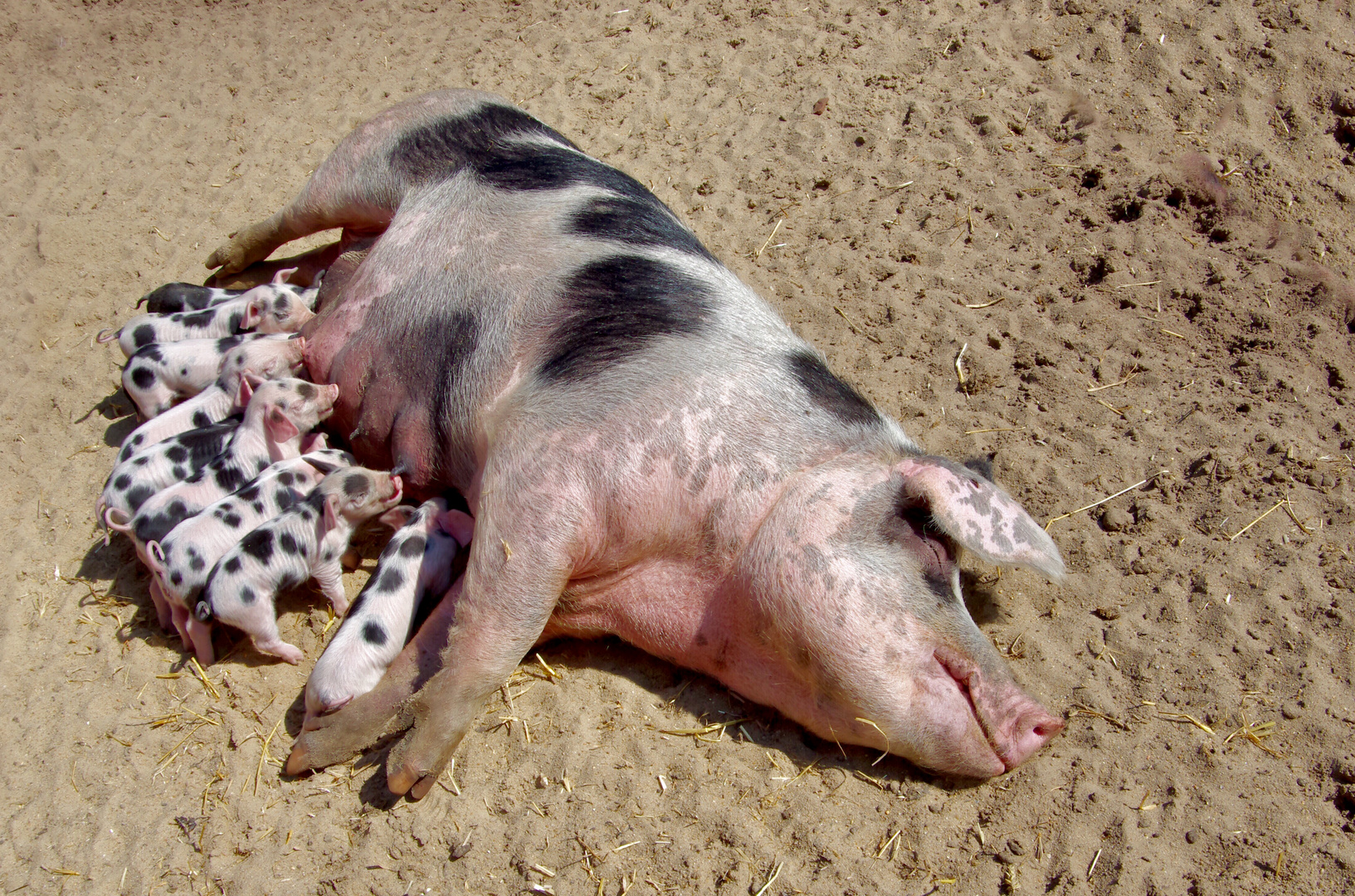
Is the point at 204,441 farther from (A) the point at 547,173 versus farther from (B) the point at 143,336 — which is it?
(A) the point at 547,173

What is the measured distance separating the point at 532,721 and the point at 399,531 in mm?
920

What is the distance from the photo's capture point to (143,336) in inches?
185

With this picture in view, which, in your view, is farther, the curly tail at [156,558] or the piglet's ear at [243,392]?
the piglet's ear at [243,392]

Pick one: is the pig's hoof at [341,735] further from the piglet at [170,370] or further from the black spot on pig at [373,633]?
the piglet at [170,370]

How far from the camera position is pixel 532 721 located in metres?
3.45

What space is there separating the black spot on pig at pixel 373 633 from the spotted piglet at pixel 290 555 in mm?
417

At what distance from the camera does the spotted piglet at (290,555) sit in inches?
139

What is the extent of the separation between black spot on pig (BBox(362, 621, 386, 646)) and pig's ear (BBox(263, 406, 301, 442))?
3.58 feet

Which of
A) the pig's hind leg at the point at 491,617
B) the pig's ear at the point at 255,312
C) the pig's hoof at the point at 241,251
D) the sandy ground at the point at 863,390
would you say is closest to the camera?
the sandy ground at the point at 863,390

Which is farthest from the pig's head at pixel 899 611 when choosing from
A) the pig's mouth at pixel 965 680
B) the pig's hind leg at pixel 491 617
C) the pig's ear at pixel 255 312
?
the pig's ear at pixel 255 312

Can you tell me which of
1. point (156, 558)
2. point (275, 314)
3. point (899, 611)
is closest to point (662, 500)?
point (899, 611)

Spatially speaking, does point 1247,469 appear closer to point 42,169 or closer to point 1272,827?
point 1272,827

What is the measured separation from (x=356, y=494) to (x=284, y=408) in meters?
0.66

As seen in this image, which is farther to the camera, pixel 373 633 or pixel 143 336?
pixel 143 336
